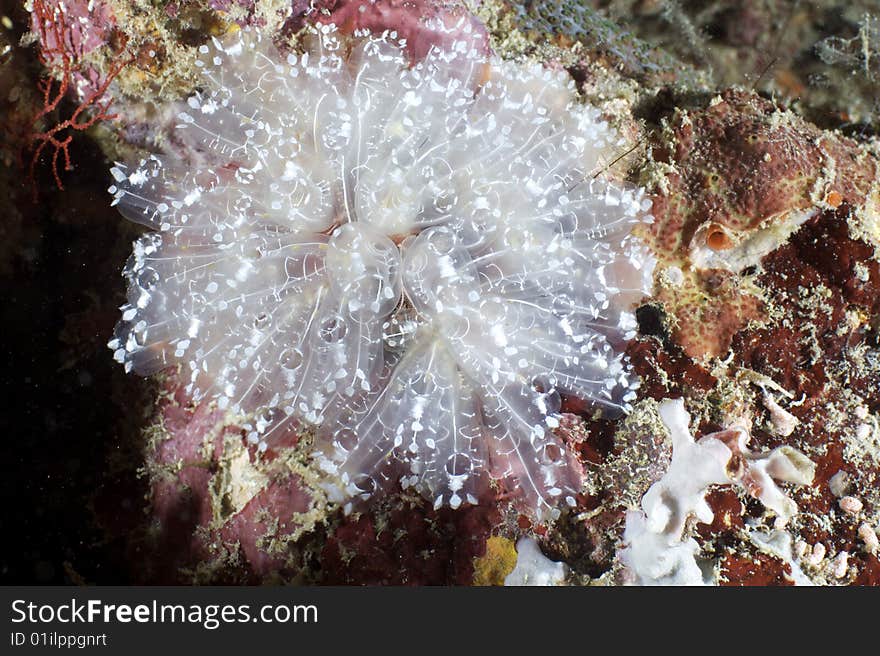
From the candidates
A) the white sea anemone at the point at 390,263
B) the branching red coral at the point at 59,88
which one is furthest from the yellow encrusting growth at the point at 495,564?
the branching red coral at the point at 59,88

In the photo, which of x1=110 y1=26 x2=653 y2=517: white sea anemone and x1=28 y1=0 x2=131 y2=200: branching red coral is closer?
x1=110 y1=26 x2=653 y2=517: white sea anemone

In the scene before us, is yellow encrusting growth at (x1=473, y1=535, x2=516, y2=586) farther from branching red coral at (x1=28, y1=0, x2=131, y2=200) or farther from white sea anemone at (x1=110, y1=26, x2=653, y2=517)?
branching red coral at (x1=28, y1=0, x2=131, y2=200)

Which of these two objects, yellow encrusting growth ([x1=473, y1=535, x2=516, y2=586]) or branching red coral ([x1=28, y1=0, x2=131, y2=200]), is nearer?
yellow encrusting growth ([x1=473, y1=535, x2=516, y2=586])

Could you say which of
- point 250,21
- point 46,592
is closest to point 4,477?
point 46,592

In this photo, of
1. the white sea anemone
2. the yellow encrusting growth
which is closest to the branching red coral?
the white sea anemone

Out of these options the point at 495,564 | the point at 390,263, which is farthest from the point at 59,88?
the point at 495,564

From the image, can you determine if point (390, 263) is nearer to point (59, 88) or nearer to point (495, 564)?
point (495, 564)

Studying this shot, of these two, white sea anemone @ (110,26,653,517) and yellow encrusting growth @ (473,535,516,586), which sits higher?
white sea anemone @ (110,26,653,517)

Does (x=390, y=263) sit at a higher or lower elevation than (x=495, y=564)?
higher

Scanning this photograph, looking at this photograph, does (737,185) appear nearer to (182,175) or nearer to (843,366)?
(843,366)

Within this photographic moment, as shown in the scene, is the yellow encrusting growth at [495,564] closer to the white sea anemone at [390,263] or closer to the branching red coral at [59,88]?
the white sea anemone at [390,263]
